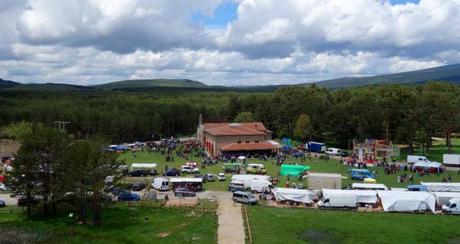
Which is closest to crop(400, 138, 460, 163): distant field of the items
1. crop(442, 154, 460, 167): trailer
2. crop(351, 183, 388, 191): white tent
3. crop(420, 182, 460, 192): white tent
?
crop(442, 154, 460, 167): trailer

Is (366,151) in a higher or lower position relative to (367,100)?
lower

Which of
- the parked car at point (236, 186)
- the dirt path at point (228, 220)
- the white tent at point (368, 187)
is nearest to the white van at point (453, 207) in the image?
the white tent at point (368, 187)

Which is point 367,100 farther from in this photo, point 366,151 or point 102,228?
point 102,228

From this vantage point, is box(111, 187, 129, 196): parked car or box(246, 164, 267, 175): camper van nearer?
box(111, 187, 129, 196): parked car

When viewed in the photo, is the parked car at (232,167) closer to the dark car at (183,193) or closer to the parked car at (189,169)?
the parked car at (189,169)

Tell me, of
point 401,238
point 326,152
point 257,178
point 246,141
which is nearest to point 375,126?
point 326,152


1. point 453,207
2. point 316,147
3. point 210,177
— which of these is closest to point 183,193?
point 210,177

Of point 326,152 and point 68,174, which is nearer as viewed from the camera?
point 68,174

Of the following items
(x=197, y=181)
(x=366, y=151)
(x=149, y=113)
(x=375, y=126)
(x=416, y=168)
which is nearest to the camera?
(x=197, y=181)

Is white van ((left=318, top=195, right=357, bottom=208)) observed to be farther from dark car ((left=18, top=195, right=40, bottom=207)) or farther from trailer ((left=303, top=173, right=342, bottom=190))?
dark car ((left=18, top=195, right=40, bottom=207))
